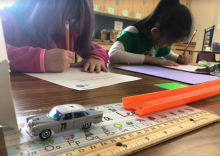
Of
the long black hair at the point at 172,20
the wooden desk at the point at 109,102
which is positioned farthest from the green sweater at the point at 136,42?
the wooden desk at the point at 109,102

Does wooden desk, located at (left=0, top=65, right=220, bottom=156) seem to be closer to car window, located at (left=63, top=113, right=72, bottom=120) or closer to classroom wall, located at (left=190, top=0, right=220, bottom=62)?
car window, located at (left=63, top=113, right=72, bottom=120)

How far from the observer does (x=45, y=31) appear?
741 millimetres

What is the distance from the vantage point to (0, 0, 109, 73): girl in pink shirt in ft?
1.91

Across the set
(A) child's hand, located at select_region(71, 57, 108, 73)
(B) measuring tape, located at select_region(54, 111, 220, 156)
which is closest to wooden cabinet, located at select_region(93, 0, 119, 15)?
(A) child's hand, located at select_region(71, 57, 108, 73)

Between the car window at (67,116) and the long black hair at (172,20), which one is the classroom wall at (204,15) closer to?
the long black hair at (172,20)

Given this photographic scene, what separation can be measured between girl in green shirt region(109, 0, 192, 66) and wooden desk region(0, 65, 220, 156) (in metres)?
0.63

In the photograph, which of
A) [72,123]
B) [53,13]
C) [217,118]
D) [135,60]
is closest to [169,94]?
[217,118]

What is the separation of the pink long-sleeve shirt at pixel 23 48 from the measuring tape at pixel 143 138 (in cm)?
45

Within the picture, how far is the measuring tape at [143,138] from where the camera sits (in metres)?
0.18

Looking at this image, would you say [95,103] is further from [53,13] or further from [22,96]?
[53,13]

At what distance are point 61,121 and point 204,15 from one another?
14.3 feet

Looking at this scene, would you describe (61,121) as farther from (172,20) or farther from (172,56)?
(172,56)

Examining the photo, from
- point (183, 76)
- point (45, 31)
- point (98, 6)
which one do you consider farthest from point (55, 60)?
point (98, 6)

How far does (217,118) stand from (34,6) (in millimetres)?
737
